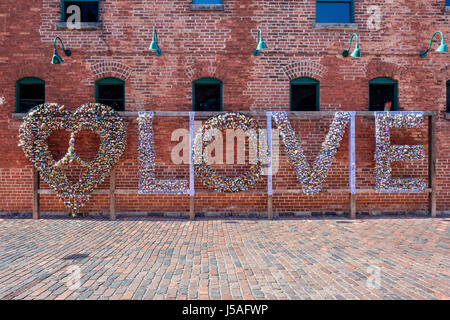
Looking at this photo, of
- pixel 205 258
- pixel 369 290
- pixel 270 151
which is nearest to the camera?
pixel 369 290

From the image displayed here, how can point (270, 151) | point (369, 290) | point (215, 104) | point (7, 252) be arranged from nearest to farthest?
point (369, 290) < point (7, 252) < point (270, 151) < point (215, 104)

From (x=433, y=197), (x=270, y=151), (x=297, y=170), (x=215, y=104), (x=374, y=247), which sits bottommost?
(x=374, y=247)

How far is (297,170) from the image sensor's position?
22.4ft

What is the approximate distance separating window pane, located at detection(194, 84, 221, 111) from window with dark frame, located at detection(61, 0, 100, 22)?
3.75m

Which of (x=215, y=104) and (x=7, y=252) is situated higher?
(x=215, y=104)

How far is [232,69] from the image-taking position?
23.5 feet

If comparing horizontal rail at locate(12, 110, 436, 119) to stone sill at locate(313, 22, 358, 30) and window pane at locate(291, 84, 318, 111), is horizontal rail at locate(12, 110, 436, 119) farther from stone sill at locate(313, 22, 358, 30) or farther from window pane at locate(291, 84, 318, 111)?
stone sill at locate(313, 22, 358, 30)

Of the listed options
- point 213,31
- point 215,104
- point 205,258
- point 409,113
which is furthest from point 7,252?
point 409,113

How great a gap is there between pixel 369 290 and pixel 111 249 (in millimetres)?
4321

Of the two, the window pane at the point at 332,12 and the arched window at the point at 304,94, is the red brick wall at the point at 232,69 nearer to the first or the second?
the arched window at the point at 304,94

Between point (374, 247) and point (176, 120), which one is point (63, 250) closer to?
point (176, 120)

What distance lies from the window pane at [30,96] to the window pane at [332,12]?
8.61 meters

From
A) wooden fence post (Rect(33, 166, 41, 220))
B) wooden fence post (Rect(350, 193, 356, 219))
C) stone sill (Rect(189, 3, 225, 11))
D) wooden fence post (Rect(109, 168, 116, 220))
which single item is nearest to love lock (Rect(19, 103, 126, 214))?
wooden fence post (Rect(109, 168, 116, 220))

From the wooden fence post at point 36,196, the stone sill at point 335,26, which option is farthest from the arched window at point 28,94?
the stone sill at point 335,26
